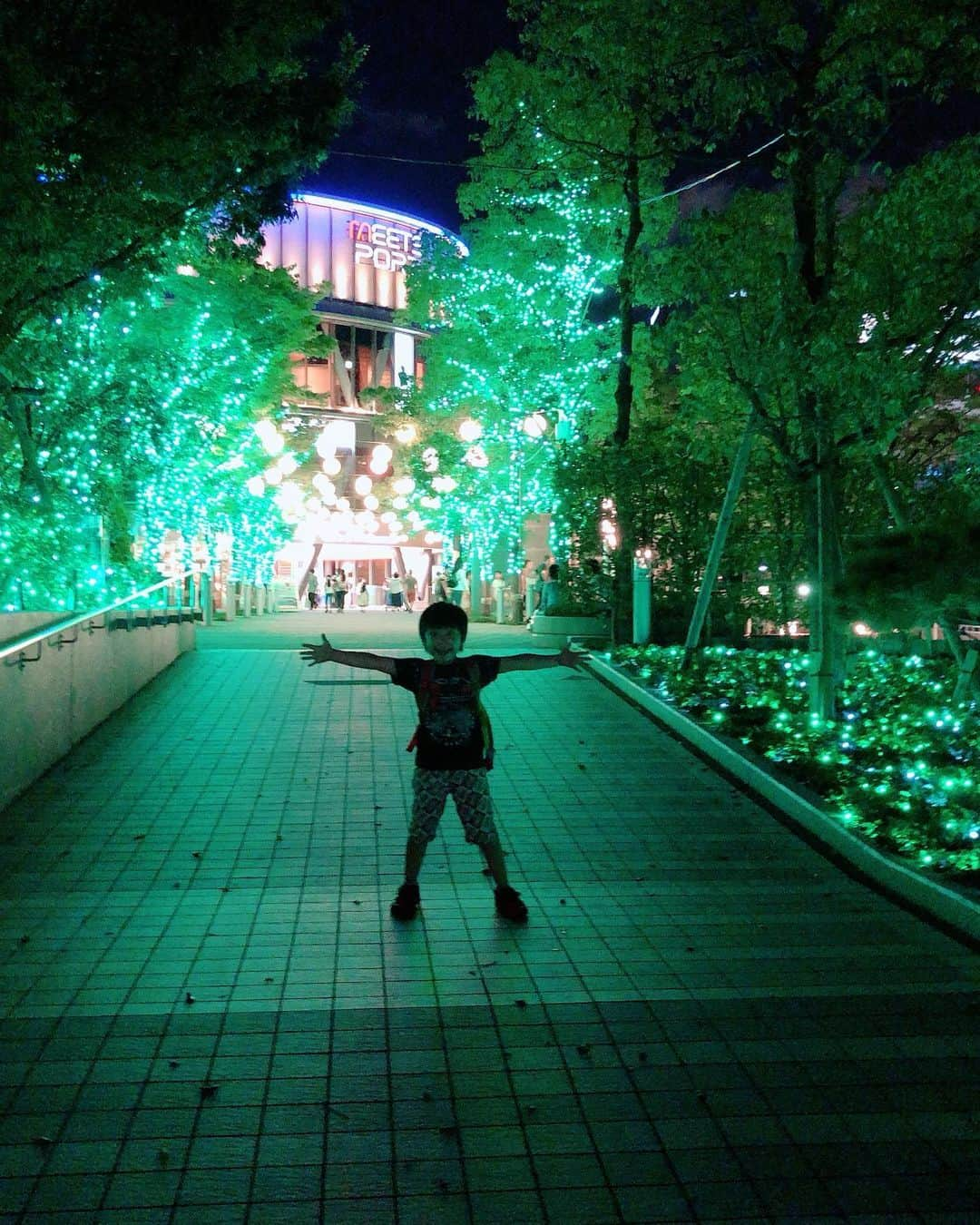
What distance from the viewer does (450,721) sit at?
6012 millimetres

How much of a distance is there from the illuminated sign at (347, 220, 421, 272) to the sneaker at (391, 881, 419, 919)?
170 feet

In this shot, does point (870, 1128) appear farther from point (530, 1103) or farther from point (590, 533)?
point (590, 533)

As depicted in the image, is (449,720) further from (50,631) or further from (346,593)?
(346,593)

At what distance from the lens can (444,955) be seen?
18.5ft

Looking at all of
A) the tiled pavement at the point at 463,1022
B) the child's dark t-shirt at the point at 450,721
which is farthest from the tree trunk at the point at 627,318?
the child's dark t-shirt at the point at 450,721

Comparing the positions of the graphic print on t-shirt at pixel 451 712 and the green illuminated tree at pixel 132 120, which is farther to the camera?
the green illuminated tree at pixel 132 120

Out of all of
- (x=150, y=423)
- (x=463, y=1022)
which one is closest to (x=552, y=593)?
(x=150, y=423)

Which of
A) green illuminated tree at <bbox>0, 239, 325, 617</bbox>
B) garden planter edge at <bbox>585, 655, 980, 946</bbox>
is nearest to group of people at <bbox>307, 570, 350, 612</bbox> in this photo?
green illuminated tree at <bbox>0, 239, 325, 617</bbox>

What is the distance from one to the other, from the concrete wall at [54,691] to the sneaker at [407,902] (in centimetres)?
353

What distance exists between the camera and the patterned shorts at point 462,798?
6.02 meters

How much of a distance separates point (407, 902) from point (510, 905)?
51cm

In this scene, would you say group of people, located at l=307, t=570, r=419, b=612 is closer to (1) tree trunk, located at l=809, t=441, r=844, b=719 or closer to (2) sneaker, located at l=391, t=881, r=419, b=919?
(1) tree trunk, located at l=809, t=441, r=844, b=719

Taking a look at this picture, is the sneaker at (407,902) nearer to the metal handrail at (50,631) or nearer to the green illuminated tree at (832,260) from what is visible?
the metal handrail at (50,631)

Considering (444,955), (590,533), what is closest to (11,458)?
(590,533)
